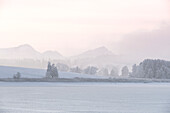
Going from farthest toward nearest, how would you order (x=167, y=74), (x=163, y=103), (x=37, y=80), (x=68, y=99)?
(x=167, y=74) → (x=37, y=80) → (x=68, y=99) → (x=163, y=103)

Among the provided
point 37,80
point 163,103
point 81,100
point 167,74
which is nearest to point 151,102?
point 163,103

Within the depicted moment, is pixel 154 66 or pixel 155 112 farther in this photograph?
pixel 154 66

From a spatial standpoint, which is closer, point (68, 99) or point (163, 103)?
point (163, 103)

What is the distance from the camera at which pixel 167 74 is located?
359 feet

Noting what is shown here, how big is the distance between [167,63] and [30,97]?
7179 cm

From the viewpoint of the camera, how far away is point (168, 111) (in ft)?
114

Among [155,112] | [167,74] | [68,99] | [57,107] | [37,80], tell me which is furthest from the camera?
[167,74]

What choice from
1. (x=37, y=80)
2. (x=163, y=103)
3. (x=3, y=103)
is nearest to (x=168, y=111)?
(x=163, y=103)

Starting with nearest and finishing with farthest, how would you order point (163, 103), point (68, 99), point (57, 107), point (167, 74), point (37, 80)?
point (57, 107) → point (163, 103) → point (68, 99) → point (37, 80) → point (167, 74)

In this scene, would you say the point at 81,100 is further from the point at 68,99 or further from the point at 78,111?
the point at 78,111

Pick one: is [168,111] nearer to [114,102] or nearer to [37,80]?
[114,102]

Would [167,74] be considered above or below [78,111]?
above

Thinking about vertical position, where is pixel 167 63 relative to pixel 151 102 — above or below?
above

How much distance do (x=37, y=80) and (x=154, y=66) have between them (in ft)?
128
